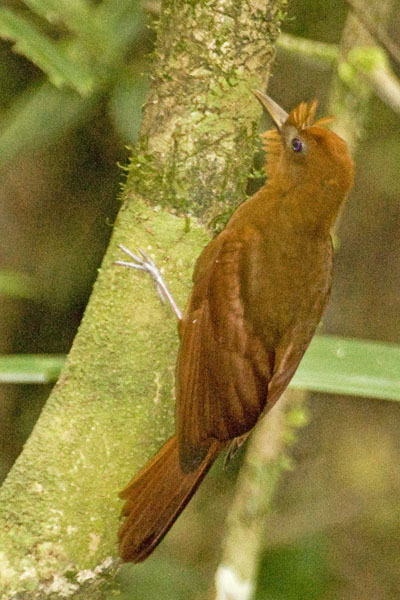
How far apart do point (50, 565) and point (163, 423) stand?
37 centimetres

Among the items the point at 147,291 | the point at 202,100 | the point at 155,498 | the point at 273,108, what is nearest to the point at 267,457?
the point at 155,498

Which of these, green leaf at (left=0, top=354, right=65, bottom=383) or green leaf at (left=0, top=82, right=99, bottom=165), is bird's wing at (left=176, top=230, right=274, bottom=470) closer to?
green leaf at (left=0, top=354, right=65, bottom=383)

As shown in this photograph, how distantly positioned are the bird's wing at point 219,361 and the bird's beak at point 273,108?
313 millimetres

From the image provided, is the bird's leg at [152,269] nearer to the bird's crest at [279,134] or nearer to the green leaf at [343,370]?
the green leaf at [343,370]

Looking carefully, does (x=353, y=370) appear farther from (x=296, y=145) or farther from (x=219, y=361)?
(x=296, y=145)

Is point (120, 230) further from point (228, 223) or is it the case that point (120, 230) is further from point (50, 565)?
point (50, 565)

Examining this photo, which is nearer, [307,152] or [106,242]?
[307,152]

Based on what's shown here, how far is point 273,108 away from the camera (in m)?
1.96

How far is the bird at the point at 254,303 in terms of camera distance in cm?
176

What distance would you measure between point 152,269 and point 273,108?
1.78 ft

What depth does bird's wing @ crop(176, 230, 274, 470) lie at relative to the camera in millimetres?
1795

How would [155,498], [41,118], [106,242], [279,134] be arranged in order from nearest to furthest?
[155,498], [279,134], [41,118], [106,242]

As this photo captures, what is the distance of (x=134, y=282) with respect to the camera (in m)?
1.72

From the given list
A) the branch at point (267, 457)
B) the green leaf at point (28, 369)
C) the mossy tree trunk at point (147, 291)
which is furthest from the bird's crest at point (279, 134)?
the green leaf at point (28, 369)
